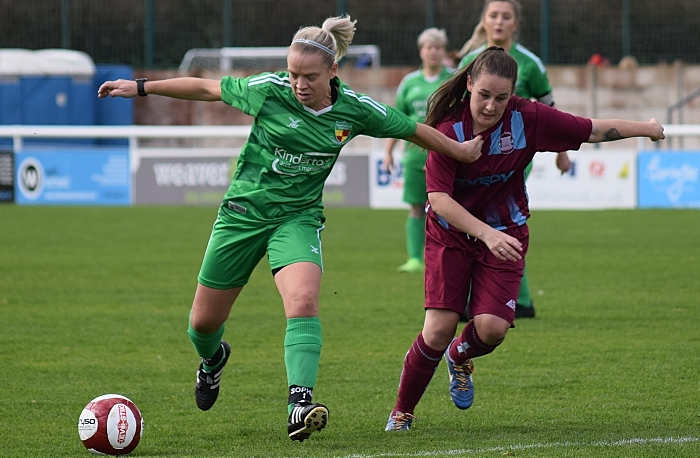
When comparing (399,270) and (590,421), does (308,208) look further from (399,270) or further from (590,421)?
(399,270)

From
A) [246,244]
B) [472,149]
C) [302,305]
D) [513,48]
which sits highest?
[513,48]

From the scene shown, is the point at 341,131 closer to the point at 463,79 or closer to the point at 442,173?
the point at 442,173

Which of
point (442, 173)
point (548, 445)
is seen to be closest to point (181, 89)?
point (442, 173)

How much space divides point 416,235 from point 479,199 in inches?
231

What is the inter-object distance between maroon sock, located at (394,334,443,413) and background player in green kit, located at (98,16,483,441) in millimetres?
631

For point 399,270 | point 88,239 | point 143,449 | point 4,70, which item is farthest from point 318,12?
point 143,449

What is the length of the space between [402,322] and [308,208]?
3.31 metres

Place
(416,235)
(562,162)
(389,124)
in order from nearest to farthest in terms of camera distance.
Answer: (389,124) < (562,162) < (416,235)

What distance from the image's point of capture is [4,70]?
84.3 feet

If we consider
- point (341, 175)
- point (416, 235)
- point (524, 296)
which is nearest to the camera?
point (524, 296)

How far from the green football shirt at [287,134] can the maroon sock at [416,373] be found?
2.72ft

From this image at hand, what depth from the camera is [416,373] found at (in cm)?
512

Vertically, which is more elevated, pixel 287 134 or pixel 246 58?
pixel 246 58

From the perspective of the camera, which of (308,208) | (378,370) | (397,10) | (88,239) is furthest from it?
(397,10)
